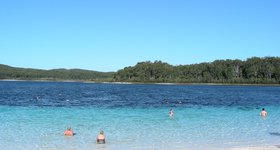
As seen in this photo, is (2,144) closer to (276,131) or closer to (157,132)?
(157,132)

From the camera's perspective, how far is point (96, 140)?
85.1ft

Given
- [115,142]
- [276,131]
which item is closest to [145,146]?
[115,142]

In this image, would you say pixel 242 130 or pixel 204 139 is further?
pixel 242 130

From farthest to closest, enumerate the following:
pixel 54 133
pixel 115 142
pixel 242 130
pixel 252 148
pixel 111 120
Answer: pixel 111 120 < pixel 242 130 < pixel 54 133 < pixel 115 142 < pixel 252 148

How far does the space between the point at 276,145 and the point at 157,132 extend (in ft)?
28.8

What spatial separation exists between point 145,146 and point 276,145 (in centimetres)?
767

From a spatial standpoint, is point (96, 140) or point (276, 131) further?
point (276, 131)

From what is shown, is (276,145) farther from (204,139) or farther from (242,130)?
(242,130)

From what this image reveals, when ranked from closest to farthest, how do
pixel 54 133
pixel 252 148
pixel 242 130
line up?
pixel 252 148 → pixel 54 133 → pixel 242 130

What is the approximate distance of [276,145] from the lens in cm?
2434

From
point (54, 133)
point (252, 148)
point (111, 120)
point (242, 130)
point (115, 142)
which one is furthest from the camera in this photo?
point (111, 120)

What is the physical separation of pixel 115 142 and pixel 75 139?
278 cm

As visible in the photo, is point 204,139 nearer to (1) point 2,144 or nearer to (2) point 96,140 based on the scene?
(2) point 96,140

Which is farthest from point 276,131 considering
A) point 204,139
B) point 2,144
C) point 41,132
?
point 2,144
